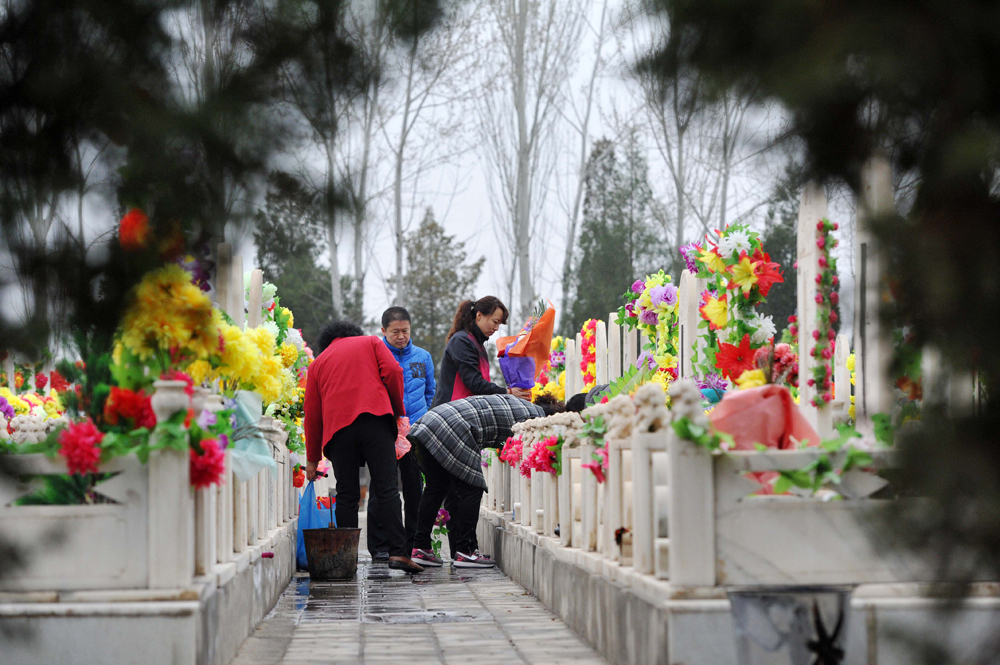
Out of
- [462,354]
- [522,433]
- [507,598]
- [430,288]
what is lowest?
[507,598]

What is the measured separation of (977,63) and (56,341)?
1.83 m

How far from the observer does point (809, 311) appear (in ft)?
17.5

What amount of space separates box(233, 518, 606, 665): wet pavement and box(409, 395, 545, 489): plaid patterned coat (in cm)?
82

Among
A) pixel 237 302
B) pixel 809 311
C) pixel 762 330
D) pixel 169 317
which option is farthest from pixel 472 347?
pixel 169 317

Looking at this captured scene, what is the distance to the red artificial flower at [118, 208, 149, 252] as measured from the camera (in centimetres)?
235

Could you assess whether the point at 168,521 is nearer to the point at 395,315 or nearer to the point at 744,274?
the point at 744,274


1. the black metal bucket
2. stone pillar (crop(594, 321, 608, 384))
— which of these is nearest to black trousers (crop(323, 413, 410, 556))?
the black metal bucket

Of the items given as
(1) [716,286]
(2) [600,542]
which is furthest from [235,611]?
(1) [716,286]

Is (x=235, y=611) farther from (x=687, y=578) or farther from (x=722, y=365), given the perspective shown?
(x=722, y=365)

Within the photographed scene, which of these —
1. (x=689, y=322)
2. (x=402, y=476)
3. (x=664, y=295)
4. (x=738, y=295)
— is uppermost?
(x=664, y=295)

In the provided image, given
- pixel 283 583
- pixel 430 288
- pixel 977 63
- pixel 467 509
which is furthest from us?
pixel 430 288

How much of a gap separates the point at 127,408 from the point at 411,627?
6.94ft

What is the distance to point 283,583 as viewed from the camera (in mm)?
7277

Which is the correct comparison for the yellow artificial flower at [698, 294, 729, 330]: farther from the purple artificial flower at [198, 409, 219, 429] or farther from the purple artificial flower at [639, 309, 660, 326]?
the purple artificial flower at [198, 409, 219, 429]
